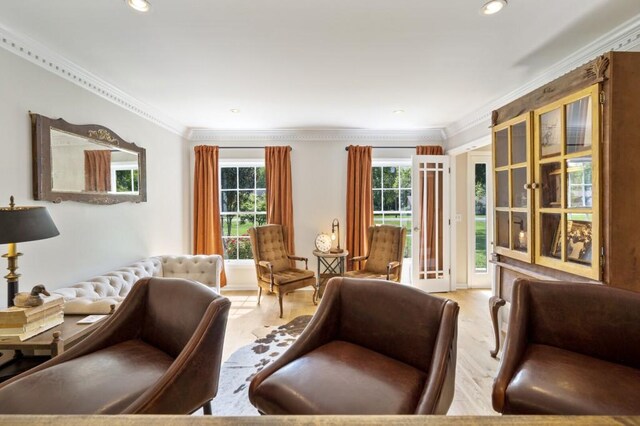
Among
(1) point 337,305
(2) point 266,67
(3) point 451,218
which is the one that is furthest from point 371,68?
(3) point 451,218

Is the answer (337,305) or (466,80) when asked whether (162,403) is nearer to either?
(337,305)

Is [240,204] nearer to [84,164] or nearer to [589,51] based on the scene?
[84,164]

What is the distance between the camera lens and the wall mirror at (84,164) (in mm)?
2104

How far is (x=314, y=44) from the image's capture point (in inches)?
81.5

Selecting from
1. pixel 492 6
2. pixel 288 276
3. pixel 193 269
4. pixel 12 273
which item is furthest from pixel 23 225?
pixel 492 6

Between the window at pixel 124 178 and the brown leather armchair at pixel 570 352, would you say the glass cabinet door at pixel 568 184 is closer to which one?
the brown leather armchair at pixel 570 352

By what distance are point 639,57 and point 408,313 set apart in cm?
177

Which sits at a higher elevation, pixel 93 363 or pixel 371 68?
pixel 371 68

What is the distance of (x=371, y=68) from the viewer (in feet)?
8.05

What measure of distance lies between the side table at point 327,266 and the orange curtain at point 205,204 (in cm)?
157

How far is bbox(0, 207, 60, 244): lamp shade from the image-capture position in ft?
4.86

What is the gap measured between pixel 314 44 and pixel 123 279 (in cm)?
254

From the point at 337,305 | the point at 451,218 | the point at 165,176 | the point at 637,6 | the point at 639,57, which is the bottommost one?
the point at 337,305

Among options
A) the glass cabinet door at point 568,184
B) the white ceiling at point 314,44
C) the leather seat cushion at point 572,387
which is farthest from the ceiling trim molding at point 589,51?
the leather seat cushion at point 572,387
